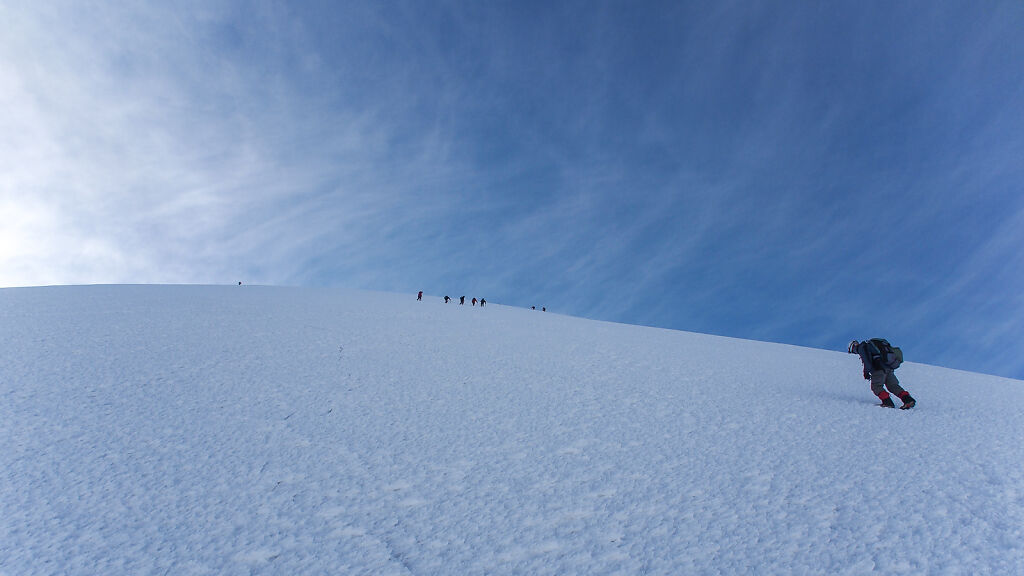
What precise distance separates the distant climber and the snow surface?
0.38 metres

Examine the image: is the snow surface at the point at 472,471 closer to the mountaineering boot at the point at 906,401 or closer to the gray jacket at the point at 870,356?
the mountaineering boot at the point at 906,401

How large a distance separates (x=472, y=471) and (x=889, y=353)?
7503 millimetres

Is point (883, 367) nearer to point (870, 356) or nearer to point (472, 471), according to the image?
point (870, 356)

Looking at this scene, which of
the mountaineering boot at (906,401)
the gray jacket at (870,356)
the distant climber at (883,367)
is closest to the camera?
the mountaineering boot at (906,401)

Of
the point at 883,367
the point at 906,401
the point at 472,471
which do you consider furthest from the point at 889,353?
the point at 472,471

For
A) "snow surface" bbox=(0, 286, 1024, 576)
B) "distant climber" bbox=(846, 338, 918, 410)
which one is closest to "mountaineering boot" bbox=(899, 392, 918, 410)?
"distant climber" bbox=(846, 338, 918, 410)

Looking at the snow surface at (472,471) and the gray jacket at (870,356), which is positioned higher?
the gray jacket at (870,356)

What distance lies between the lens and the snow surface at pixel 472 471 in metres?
A: 3.41

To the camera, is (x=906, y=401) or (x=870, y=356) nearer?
(x=906, y=401)

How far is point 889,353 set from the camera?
26.1ft

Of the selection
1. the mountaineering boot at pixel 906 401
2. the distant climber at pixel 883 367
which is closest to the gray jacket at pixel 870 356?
the distant climber at pixel 883 367

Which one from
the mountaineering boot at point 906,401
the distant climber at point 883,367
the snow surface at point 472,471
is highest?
the distant climber at point 883,367

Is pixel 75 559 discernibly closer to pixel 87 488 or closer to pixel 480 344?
pixel 87 488

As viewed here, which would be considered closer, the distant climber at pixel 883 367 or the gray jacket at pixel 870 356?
the distant climber at pixel 883 367
